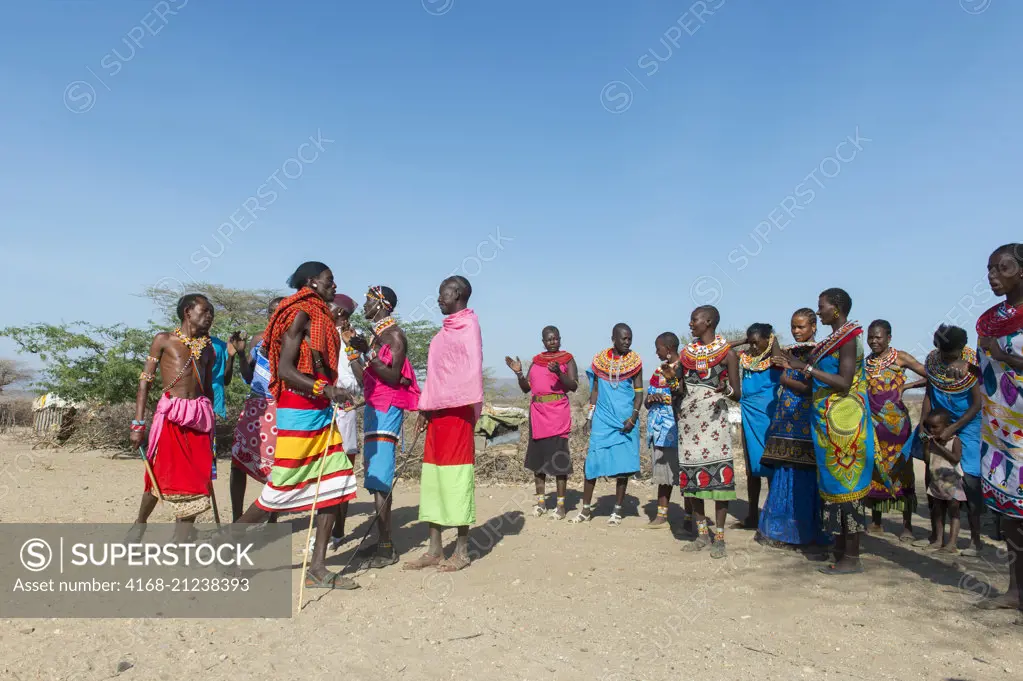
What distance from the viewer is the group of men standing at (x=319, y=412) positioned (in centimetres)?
446

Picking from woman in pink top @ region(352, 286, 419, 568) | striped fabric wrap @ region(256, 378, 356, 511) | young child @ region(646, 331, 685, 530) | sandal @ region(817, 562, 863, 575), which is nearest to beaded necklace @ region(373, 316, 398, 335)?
woman in pink top @ region(352, 286, 419, 568)

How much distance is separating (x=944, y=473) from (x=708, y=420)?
87.7 inches

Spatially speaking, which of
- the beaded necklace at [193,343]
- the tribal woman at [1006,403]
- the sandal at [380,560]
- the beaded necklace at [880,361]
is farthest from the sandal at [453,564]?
the beaded necklace at [880,361]

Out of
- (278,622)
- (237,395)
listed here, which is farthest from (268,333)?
(237,395)

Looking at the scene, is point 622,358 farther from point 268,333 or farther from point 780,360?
point 268,333

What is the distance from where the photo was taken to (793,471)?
5.82 meters

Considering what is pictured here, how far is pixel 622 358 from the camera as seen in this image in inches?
292

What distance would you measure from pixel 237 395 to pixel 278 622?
8892mm

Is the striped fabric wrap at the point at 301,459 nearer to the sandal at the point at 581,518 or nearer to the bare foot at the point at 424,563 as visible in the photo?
the bare foot at the point at 424,563

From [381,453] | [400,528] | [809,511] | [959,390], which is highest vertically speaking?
[959,390]

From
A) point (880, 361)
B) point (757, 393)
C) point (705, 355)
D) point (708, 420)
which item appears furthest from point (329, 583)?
point (880, 361)

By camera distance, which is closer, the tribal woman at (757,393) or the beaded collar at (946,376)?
the beaded collar at (946,376)

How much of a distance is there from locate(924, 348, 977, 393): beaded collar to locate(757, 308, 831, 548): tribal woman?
132cm

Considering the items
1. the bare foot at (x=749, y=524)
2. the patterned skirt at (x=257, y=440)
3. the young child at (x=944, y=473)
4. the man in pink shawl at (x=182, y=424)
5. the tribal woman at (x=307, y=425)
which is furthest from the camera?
the bare foot at (x=749, y=524)
